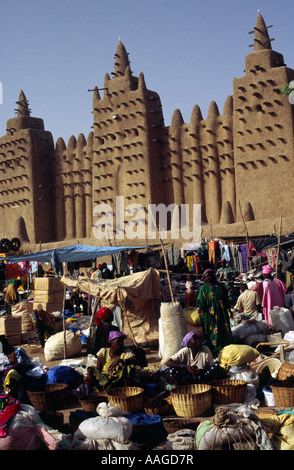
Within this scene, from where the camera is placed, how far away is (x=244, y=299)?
35.5ft

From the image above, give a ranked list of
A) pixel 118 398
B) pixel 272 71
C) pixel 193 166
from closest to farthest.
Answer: pixel 118 398
pixel 272 71
pixel 193 166

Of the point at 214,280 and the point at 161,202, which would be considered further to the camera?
the point at 161,202

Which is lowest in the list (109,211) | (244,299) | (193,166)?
(244,299)

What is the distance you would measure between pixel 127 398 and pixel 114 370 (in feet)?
2.33

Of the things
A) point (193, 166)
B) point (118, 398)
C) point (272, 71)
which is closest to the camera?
point (118, 398)

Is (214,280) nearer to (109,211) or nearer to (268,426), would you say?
(268,426)

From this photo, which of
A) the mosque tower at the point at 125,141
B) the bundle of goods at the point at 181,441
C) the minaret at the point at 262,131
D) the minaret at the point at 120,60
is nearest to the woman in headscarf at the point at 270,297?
the bundle of goods at the point at 181,441

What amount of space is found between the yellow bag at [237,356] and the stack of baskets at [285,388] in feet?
2.52

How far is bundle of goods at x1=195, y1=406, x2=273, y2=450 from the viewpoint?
440cm

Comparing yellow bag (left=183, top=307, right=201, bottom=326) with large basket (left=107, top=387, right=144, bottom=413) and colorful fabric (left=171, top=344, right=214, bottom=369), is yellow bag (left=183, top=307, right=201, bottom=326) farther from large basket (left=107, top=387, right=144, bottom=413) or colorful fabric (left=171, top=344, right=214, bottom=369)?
large basket (left=107, top=387, right=144, bottom=413)

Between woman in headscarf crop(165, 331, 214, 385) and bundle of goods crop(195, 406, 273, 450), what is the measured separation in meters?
1.79
